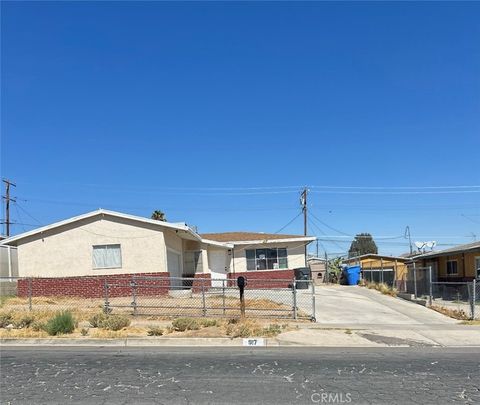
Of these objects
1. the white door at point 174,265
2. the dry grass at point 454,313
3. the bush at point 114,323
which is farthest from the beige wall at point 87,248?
the dry grass at point 454,313

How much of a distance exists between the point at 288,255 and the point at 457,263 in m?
10.6

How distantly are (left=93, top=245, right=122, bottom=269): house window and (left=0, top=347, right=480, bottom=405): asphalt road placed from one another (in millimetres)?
14072

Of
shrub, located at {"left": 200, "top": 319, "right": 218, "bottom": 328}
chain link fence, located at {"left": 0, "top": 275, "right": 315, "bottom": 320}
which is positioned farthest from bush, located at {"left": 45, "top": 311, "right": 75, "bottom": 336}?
shrub, located at {"left": 200, "top": 319, "right": 218, "bottom": 328}

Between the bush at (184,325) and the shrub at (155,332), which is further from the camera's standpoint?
the bush at (184,325)

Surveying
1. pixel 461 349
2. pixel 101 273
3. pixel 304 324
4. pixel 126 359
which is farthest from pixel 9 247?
pixel 461 349

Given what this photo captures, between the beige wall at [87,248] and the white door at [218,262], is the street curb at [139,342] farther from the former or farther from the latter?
the white door at [218,262]

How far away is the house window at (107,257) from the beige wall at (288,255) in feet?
40.2

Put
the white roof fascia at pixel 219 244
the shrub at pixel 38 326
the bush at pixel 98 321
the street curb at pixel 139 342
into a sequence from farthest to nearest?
the white roof fascia at pixel 219 244 < the bush at pixel 98 321 < the shrub at pixel 38 326 < the street curb at pixel 139 342

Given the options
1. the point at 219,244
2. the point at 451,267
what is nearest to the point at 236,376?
the point at 219,244

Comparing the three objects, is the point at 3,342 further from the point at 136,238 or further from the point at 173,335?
the point at 136,238

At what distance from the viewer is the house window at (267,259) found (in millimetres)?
36094

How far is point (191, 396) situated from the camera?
273 inches

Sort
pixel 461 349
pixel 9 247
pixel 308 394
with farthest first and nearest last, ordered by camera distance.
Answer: pixel 9 247
pixel 461 349
pixel 308 394

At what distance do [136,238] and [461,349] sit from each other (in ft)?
53.9
